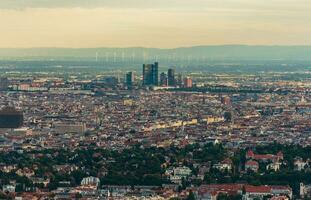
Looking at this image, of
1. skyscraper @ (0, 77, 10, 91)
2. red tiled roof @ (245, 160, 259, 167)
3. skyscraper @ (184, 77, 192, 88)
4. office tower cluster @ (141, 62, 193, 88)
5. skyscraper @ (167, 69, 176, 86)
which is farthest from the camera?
skyscraper @ (167, 69, 176, 86)

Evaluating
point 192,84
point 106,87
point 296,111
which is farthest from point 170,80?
point 296,111

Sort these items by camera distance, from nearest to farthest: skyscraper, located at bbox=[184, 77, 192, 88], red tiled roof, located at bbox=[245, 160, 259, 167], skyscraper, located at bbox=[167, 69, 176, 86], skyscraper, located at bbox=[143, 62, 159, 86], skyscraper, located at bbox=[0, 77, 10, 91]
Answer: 1. red tiled roof, located at bbox=[245, 160, 259, 167]
2. skyscraper, located at bbox=[0, 77, 10, 91]
3. skyscraper, located at bbox=[184, 77, 192, 88]
4. skyscraper, located at bbox=[167, 69, 176, 86]
5. skyscraper, located at bbox=[143, 62, 159, 86]

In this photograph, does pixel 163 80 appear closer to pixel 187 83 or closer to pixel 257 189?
pixel 187 83

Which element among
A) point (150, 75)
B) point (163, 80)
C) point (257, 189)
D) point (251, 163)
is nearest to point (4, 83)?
point (150, 75)

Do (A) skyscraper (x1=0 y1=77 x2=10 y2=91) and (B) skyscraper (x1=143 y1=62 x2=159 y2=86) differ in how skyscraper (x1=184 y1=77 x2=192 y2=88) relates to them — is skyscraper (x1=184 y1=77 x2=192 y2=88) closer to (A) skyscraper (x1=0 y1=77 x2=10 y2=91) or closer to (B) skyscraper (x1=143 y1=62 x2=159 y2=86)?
(B) skyscraper (x1=143 y1=62 x2=159 y2=86)

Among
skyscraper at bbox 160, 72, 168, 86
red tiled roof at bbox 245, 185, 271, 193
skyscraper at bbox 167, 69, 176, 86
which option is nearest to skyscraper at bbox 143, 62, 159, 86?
skyscraper at bbox 160, 72, 168, 86

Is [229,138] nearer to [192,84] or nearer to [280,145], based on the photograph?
[280,145]

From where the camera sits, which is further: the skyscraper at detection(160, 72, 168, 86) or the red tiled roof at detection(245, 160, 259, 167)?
the skyscraper at detection(160, 72, 168, 86)

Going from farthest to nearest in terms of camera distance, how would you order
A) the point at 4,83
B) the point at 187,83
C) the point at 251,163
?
the point at 187,83 → the point at 4,83 → the point at 251,163
